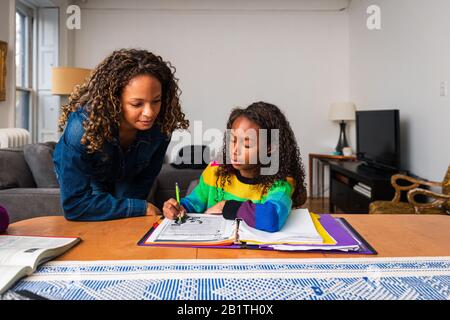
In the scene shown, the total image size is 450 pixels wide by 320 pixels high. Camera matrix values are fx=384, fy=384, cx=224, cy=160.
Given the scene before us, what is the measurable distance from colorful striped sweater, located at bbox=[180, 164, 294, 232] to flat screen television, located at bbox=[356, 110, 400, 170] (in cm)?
226

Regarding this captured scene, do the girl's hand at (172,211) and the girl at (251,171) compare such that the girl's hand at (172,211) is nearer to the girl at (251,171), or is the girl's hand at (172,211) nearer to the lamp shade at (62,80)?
the girl at (251,171)

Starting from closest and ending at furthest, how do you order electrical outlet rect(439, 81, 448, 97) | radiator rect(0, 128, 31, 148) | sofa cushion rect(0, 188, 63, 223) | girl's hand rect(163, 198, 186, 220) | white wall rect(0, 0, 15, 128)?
girl's hand rect(163, 198, 186, 220), sofa cushion rect(0, 188, 63, 223), electrical outlet rect(439, 81, 448, 97), radiator rect(0, 128, 31, 148), white wall rect(0, 0, 15, 128)

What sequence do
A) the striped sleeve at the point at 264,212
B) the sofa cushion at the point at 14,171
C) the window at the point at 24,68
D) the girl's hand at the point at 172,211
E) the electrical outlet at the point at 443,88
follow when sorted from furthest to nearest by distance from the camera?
1. the window at the point at 24,68
2. the electrical outlet at the point at 443,88
3. the sofa cushion at the point at 14,171
4. the girl's hand at the point at 172,211
5. the striped sleeve at the point at 264,212

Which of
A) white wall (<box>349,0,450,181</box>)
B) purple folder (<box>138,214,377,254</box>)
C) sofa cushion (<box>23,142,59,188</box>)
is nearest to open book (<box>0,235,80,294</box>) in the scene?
purple folder (<box>138,214,377,254</box>)

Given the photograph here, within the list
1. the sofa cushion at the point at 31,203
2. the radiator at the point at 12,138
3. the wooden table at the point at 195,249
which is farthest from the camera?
the radiator at the point at 12,138

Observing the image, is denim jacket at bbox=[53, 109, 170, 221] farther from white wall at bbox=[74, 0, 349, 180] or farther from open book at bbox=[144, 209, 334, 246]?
white wall at bbox=[74, 0, 349, 180]

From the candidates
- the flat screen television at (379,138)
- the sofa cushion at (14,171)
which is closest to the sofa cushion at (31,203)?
the sofa cushion at (14,171)

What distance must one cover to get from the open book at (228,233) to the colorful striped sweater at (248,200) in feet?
0.07

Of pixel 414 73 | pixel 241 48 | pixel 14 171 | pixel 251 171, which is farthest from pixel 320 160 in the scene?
pixel 251 171

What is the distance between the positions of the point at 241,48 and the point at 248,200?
13.2 ft

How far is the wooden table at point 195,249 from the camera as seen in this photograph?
733 mm

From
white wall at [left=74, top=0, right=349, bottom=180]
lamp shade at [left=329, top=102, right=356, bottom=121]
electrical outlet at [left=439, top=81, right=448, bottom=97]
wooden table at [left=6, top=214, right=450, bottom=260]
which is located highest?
white wall at [left=74, top=0, right=349, bottom=180]

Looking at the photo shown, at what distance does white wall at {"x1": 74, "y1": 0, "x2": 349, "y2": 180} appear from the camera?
188 inches

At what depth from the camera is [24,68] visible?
4211mm
